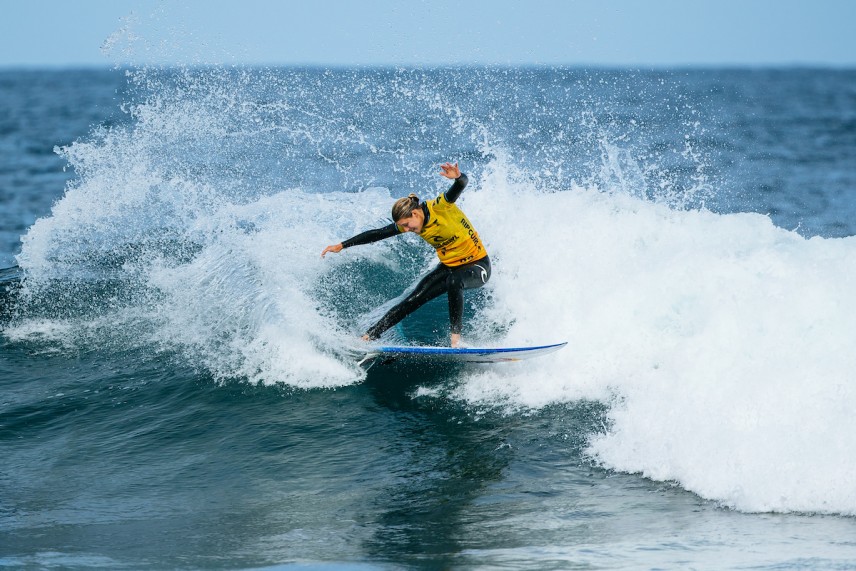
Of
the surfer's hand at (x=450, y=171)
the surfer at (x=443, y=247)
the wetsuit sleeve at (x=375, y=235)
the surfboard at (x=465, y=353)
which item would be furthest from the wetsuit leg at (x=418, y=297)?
the surfer's hand at (x=450, y=171)

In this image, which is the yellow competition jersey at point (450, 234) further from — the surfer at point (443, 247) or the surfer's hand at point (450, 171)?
the surfer's hand at point (450, 171)

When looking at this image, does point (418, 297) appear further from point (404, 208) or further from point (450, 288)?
point (404, 208)

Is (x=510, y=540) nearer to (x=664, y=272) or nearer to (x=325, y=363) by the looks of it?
(x=325, y=363)

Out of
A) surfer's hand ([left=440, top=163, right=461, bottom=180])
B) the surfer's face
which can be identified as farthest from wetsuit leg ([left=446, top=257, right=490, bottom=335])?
surfer's hand ([left=440, top=163, right=461, bottom=180])

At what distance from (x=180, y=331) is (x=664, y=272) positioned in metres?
5.92

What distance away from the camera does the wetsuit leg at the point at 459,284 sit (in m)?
9.27

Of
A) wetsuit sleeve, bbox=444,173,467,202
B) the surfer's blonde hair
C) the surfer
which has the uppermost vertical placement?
wetsuit sleeve, bbox=444,173,467,202

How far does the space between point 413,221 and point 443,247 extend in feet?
2.24

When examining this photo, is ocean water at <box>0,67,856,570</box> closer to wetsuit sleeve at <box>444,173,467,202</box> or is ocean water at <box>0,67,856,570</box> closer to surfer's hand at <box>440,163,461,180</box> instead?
wetsuit sleeve at <box>444,173,467,202</box>

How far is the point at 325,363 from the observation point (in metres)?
9.61

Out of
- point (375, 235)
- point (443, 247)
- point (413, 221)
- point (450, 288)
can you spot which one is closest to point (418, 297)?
point (450, 288)

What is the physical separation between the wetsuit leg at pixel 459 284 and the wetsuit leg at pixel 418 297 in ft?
0.31

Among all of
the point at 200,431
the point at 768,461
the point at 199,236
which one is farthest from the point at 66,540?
the point at 199,236

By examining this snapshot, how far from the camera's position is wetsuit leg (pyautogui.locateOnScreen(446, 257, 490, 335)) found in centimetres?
927
